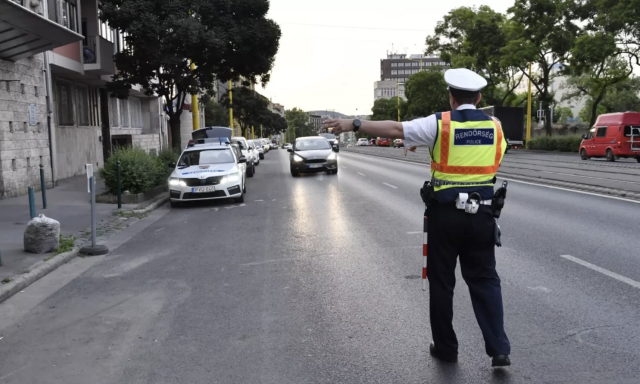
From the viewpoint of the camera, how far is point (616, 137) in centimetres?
3088

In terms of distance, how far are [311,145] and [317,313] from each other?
65.5 feet

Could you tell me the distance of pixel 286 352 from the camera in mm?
4484

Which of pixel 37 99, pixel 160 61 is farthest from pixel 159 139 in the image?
pixel 37 99

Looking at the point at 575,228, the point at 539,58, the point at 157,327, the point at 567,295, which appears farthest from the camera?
the point at 539,58

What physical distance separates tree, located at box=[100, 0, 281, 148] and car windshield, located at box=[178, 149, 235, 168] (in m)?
7.74

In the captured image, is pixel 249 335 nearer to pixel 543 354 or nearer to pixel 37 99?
pixel 543 354

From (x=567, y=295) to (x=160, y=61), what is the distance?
19.8 metres

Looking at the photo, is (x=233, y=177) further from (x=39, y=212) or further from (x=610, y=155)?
(x=610, y=155)

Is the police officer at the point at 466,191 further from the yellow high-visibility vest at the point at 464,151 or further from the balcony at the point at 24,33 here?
the balcony at the point at 24,33

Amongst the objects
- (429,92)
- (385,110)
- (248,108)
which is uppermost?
(429,92)

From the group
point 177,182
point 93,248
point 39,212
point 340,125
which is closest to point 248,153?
point 177,182

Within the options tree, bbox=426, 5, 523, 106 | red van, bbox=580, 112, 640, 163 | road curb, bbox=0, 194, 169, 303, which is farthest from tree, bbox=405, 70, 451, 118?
road curb, bbox=0, 194, 169, 303

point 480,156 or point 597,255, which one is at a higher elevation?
point 480,156

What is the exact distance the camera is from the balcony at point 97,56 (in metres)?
23.8
